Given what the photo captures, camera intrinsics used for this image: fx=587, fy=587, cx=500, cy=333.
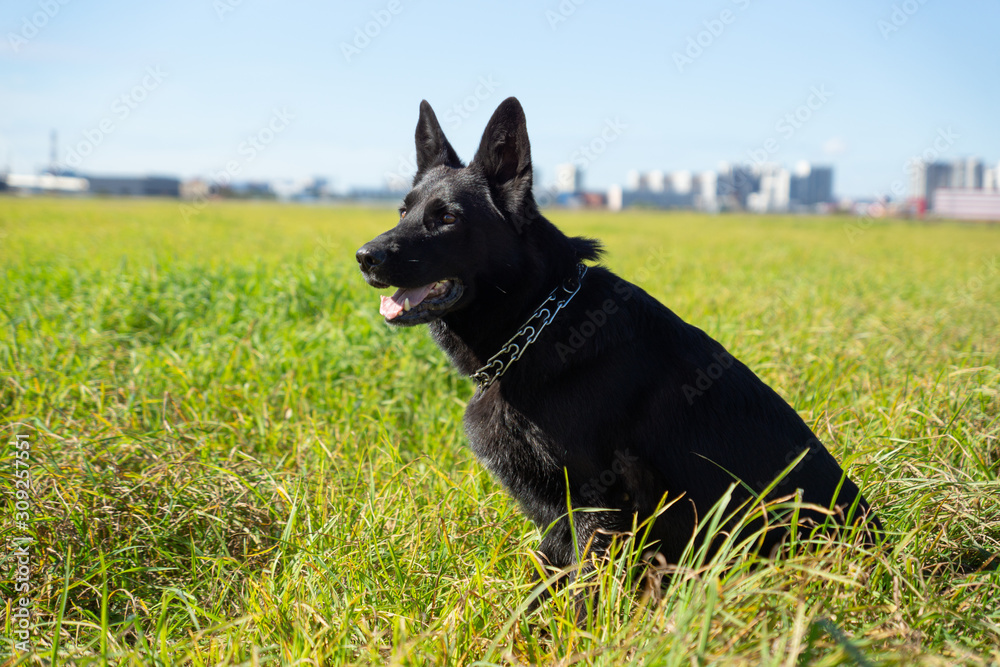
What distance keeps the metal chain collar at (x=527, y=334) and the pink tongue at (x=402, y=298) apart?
0.35 meters

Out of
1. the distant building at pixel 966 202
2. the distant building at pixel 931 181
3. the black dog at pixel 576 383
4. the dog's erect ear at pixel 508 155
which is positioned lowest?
the black dog at pixel 576 383

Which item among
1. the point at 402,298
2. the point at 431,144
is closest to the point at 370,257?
the point at 402,298

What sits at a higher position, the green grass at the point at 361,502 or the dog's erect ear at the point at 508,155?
the dog's erect ear at the point at 508,155

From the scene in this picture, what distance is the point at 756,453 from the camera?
6.26 feet

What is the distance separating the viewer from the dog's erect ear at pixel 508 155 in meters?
2.20

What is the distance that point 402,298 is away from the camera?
2.22 metres

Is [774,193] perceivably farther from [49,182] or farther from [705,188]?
[49,182]

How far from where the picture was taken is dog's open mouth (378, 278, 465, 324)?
213 centimetres

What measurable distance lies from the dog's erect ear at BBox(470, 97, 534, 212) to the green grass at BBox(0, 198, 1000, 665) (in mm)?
1215

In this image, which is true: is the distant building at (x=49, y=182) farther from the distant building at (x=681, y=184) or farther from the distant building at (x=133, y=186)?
the distant building at (x=681, y=184)

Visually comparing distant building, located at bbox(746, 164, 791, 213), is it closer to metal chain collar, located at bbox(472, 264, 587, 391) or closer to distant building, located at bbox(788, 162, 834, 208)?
distant building, located at bbox(788, 162, 834, 208)

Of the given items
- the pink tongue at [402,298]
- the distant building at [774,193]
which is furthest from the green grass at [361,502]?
the distant building at [774,193]

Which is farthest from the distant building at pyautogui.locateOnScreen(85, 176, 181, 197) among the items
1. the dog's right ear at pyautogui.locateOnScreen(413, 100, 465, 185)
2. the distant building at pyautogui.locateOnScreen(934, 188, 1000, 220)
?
the distant building at pyautogui.locateOnScreen(934, 188, 1000, 220)

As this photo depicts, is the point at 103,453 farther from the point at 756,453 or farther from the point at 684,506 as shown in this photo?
the point at 756,453
